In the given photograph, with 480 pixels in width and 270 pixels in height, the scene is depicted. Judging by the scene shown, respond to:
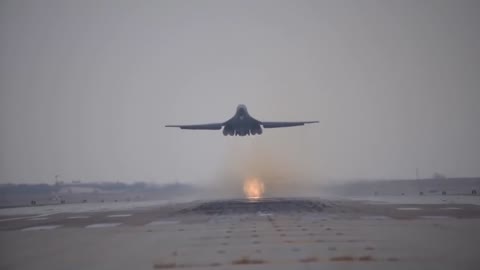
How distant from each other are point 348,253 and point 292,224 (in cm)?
984

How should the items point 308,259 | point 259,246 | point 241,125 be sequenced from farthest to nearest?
point 241,125 → point 259,246 → point 308,259

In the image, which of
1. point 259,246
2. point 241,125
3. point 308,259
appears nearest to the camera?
point 308,259

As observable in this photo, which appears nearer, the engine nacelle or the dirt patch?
the dirt patch

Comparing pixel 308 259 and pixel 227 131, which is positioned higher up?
pixel 227 131

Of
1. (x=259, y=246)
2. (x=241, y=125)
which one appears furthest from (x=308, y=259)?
(x=241, y=125)

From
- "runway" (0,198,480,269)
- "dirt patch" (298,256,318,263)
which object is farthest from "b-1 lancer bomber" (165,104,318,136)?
"dirt patch" (298,256,318,263)

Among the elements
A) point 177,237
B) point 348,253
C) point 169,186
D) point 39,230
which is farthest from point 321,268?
→ point 169,186

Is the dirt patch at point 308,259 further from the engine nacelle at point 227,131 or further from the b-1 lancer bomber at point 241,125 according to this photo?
the engine nacelle at point 227,131

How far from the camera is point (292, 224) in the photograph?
24641mm

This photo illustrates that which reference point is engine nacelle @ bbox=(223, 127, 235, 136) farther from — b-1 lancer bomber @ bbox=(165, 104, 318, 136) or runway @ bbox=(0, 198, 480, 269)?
runway @ bbox=(0, 198, 480, 269)

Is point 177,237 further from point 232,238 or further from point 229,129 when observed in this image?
point 229,129

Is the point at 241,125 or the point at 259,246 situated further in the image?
the point at 241,125

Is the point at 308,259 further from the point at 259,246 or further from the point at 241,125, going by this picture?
the point at 241,125

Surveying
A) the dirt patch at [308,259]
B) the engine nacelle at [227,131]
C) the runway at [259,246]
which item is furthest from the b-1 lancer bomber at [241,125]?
the dirt patch at [308,259]
